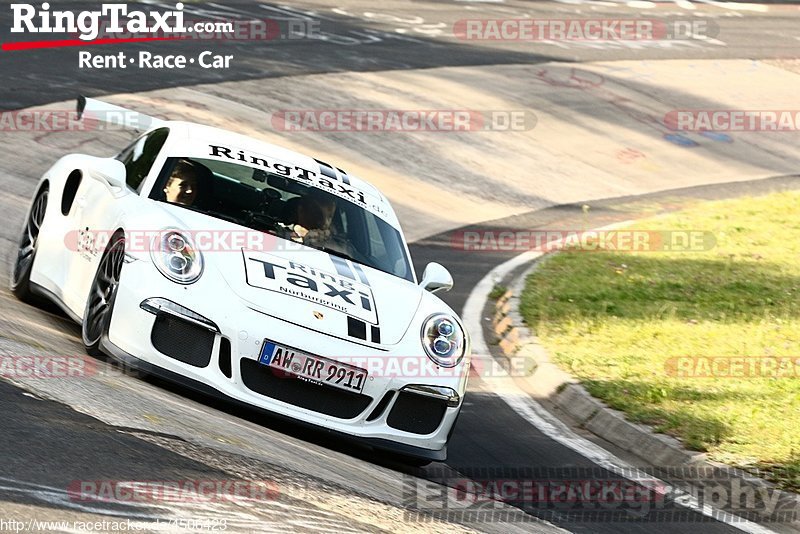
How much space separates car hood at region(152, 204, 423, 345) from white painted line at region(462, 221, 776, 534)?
1.57 meters

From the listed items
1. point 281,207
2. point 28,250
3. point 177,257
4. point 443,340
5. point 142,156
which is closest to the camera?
point 177,257

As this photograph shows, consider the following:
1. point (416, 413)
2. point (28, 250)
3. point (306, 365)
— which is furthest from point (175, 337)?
point (28, 250)

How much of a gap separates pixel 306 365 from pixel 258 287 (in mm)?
517

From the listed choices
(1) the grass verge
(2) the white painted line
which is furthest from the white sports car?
(1) the grass verge

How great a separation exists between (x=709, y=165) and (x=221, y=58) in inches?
328

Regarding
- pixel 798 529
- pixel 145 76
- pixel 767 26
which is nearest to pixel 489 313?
pixel 798 529

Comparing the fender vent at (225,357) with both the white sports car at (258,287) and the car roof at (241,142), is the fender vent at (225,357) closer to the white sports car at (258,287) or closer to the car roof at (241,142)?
the white sports car at (258,287)

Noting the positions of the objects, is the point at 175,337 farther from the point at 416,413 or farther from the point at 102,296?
the point at 416,413

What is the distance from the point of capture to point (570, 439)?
826 cm

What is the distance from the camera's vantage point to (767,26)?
33812mm

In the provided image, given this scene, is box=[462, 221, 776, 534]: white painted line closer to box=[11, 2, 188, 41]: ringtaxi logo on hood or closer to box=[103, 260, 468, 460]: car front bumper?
box=[103, 260, 468, 460]: car front bumper

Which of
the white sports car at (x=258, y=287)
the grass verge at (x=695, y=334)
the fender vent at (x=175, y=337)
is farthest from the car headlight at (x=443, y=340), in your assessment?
the grass verge at (x=695, y=334)

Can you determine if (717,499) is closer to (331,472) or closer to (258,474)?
(331,472)

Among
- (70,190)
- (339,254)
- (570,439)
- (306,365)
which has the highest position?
(70,190)
